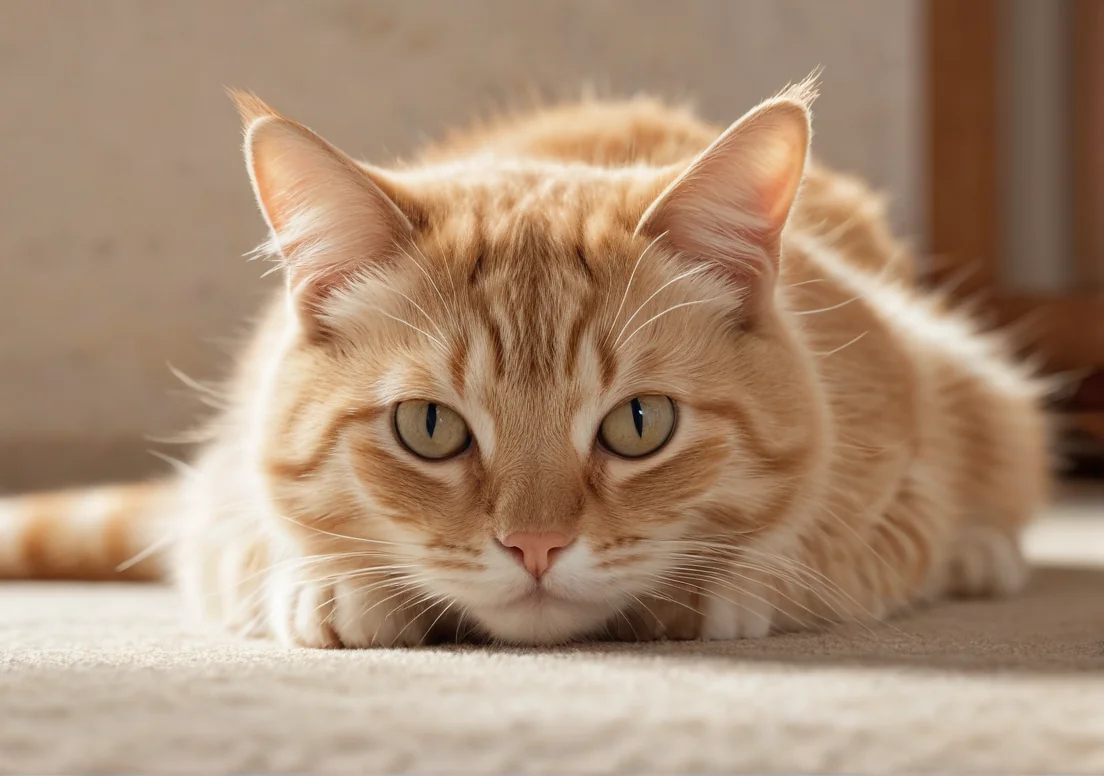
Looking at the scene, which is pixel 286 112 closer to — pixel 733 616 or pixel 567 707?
pixel 733 616

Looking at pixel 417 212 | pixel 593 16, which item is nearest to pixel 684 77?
pixel 593 16

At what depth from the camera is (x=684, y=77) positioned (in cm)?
377

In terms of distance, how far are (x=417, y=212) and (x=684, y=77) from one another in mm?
2605

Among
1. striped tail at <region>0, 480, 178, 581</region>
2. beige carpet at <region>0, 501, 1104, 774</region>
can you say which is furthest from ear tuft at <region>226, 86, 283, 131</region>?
striped tail at <region>0, 480, 178, 581</region>

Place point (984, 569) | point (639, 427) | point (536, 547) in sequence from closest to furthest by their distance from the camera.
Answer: point (536, 547) → point (639, 427) → point (984, 569)

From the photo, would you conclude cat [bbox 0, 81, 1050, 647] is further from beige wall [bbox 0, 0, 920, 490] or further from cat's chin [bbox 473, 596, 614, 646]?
beige wall [bbox 0, 0, 920, 490]

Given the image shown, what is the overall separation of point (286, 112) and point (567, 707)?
9.19ft

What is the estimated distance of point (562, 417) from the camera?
1.19 meters

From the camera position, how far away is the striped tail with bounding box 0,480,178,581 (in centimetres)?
201

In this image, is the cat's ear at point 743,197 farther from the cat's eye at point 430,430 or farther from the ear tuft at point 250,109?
the ear tuft at point 250,109

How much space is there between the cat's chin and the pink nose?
0.06m

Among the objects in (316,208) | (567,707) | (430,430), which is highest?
(316,208)

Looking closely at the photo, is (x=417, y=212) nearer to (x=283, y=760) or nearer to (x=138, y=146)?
(x=283, y=760)

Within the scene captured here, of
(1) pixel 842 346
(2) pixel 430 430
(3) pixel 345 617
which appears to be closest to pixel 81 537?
(3) pixel 345 617
